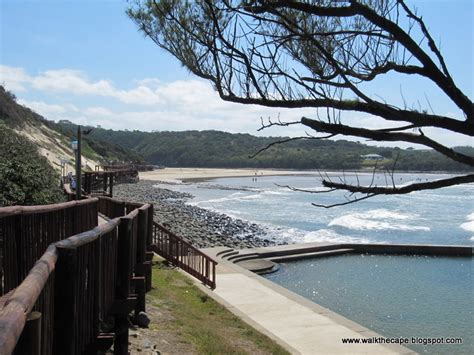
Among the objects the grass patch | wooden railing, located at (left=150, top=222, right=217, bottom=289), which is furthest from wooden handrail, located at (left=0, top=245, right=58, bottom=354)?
wooden railing, located at (left=150, top=222, right=217, bottom=289)

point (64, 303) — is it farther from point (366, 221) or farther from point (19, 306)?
point (366, 221)

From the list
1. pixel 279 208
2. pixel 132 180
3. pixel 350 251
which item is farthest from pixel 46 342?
pixel 132 180

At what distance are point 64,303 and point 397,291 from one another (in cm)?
1790

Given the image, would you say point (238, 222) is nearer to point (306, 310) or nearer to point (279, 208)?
point (279, 208)

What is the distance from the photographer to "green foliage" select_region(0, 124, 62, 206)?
36.9 ft

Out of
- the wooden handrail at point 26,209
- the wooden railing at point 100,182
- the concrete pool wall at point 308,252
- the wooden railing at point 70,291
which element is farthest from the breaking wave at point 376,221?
the wooden railing at point 70,291

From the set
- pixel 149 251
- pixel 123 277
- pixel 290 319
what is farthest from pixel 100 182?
pixel 123 277

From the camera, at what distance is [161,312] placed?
8.81 metres

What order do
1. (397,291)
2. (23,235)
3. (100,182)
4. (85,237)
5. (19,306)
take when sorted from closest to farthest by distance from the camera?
(19,306)
(85,237)
(23,235)
(397,291)
(100,182)

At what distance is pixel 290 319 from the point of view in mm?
12578

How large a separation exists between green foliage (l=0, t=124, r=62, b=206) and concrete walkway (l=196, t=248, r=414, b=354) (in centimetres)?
476

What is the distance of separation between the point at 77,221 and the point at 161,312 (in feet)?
7.26

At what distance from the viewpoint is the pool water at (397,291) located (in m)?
14.6

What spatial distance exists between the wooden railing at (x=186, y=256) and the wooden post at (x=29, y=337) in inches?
499
